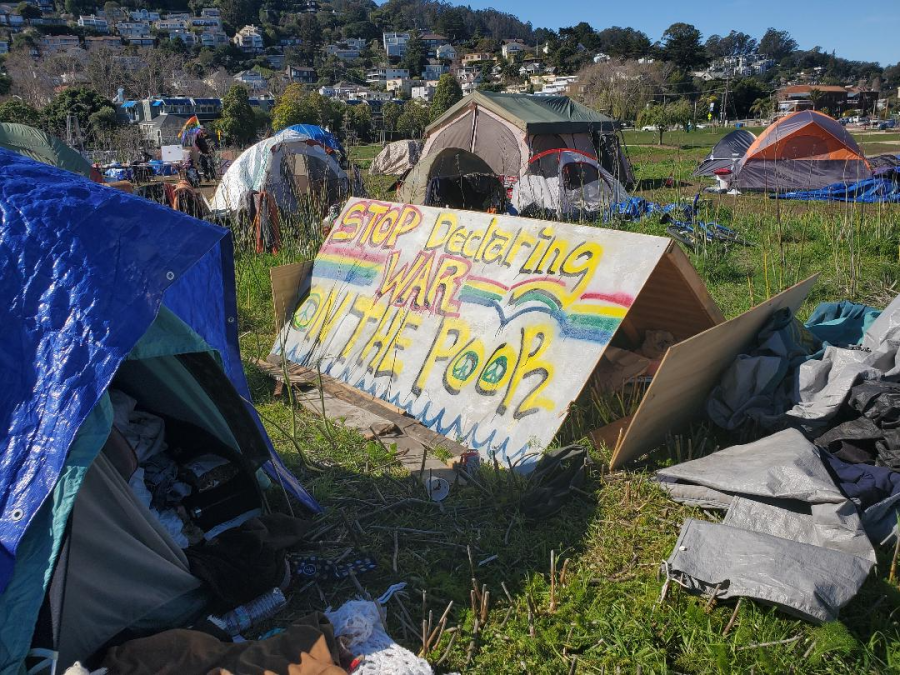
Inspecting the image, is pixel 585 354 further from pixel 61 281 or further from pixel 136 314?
pixel 61 281

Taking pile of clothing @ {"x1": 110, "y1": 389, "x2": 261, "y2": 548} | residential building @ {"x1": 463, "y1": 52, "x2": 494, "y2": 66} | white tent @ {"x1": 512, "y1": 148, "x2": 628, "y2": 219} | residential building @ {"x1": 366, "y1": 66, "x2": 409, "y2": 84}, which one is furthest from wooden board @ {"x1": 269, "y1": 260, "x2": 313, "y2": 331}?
residential building @ {"x1": 366, "y1": 66, "x2": 409, "y2": 84}

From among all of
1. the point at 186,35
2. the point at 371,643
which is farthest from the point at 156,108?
the point at 186,35

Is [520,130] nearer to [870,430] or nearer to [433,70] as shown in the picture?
[870,430]

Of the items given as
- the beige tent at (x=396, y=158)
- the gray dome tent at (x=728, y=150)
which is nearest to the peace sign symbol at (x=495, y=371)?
the gray dome tent at (x=728, y=150)

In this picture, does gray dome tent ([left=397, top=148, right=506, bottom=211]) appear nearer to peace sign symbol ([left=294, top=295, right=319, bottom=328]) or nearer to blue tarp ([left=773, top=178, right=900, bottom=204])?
blue tarp ([left=773, top=178, right=900, bottom=204])

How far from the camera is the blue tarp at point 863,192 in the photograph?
10.0 meters

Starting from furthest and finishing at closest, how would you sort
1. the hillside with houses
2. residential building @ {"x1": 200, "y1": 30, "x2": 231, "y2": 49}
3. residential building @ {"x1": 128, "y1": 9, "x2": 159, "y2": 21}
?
residential building @ {"x1": 128, "y1": 9, "x2": 159, "y2": 21} → residential building @ {"x1": 200, "y1": 30, "x2": 231, "y2": 49} → the hillside with houses

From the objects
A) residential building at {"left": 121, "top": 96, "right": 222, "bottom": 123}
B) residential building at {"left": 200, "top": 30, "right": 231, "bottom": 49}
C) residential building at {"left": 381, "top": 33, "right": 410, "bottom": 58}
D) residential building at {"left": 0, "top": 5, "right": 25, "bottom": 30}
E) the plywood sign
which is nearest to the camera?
the plywood sign

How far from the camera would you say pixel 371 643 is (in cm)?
246

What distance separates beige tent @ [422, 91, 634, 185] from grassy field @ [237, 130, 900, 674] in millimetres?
10857

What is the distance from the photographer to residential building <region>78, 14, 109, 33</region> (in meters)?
118

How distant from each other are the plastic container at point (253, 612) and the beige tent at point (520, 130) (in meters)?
12.0

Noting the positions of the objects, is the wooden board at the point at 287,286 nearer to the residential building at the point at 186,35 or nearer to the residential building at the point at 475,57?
the residential building at the point at 475,57

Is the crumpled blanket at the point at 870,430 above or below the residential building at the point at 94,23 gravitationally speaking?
below
